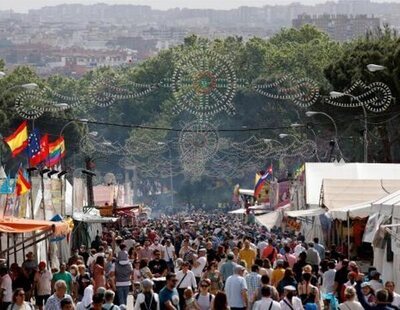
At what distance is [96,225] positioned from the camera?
195 ft

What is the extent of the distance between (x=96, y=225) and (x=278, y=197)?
1593 centimetres

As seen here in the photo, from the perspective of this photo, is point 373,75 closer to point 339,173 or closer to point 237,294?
point 339,173

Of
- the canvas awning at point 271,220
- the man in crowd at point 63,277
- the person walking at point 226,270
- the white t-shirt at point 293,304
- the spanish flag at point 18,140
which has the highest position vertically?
the spanish flag at point 18,140

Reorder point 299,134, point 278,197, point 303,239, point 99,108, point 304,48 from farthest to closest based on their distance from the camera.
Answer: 1. point 99,108
2. point 304,48
3. point 299,134
4. point 278,197
5. point 303,239

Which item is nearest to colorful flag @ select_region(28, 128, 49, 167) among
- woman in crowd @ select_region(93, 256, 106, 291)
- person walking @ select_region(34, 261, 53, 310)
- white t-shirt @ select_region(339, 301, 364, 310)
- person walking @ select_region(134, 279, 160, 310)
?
person walking @ select_region(34, 261, 53, 310)

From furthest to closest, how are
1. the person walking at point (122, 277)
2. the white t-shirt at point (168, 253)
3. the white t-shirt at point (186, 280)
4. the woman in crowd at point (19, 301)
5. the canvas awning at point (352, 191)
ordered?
the canvas awning at point (352, 191) → the white t-shirt at point (168, 253) → the person walking at point (122, 277) → the white t-shirt at point (186, 280) → the woman in crowd at point (19, 301)

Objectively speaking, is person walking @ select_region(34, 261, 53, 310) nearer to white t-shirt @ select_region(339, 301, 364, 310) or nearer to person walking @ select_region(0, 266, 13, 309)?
person walking @ select_region(0, 266, 13, 309)

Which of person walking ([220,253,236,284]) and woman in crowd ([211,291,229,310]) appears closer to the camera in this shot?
woman in crowd ([211,291,229,310])

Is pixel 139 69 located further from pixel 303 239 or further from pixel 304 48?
pixel 303 239

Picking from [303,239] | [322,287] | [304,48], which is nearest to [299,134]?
[304,48]

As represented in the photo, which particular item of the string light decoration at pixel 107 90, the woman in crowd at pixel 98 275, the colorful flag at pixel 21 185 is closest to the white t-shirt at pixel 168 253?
the colorful flag at pixel 21 185

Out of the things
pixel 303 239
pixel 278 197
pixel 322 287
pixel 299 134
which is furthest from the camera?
pixel 299 134

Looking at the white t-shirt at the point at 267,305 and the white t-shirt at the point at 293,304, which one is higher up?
the white t-shirt at the point at 267,305

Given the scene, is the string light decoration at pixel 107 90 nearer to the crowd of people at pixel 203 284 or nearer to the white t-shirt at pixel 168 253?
the white t-shirt at pixel 168 253
